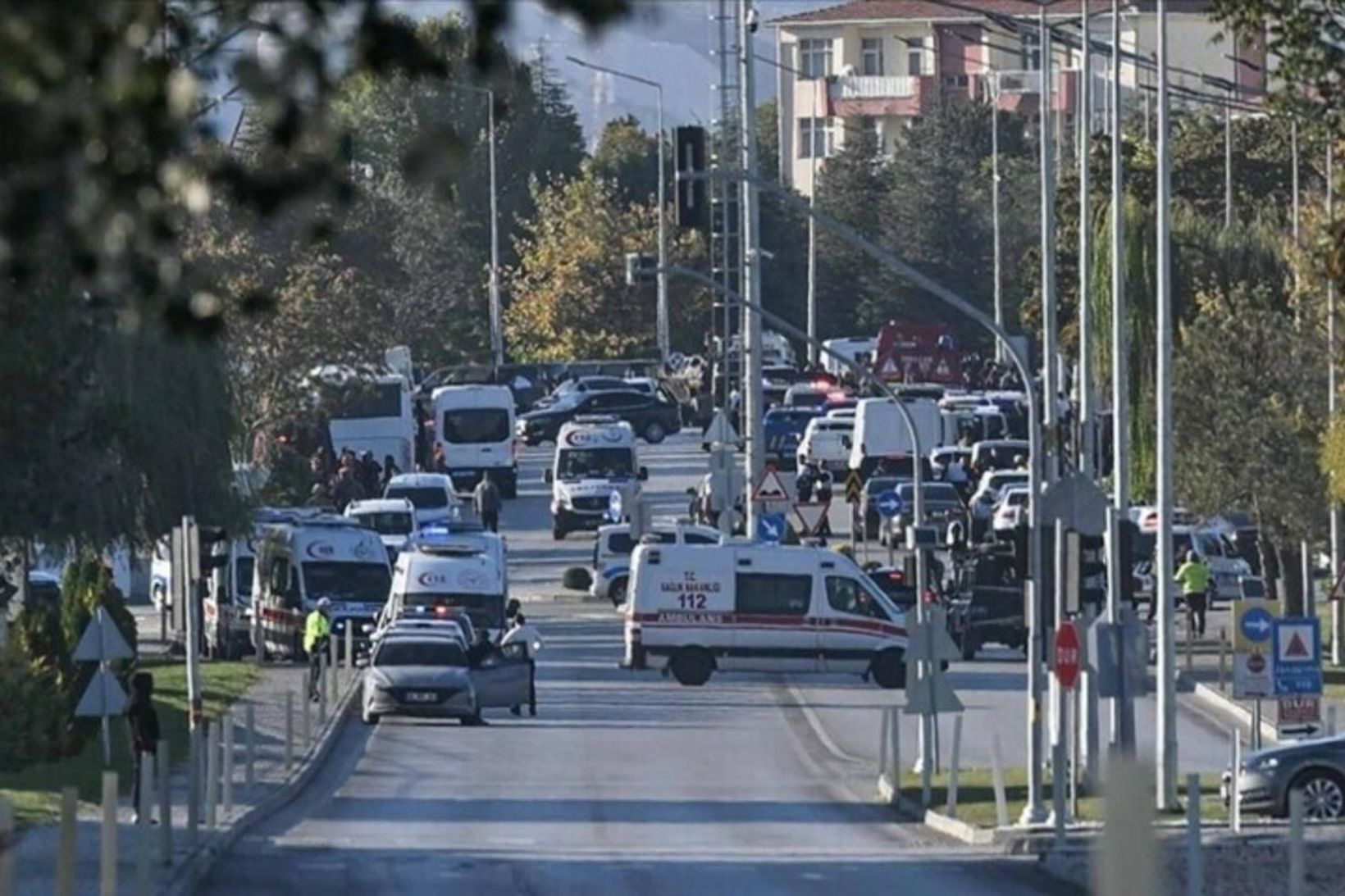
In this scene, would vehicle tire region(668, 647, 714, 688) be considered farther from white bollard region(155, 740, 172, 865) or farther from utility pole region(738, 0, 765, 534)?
white bollard region(155, 740, 172, 865)

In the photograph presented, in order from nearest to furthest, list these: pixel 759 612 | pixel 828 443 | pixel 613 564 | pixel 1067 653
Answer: pixel 1067 653 → pixel 759 612 → pixel 613 564 → pixel 828 443

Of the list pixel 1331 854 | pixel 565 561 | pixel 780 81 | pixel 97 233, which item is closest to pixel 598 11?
pixel 97 233

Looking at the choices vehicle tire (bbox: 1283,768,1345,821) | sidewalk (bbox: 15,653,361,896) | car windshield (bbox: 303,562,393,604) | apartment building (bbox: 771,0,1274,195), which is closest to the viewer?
sidewalk (bbox: 15,653,361,896)

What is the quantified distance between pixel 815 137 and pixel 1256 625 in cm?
11145

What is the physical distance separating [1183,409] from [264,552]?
15.4 meters

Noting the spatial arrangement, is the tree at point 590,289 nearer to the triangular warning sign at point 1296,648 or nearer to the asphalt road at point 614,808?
the asphalt road at point 614,808

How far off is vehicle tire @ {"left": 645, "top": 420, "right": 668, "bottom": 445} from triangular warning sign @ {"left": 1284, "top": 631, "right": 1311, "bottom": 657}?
68.4m

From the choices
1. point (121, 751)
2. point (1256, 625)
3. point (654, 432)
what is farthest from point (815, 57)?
point (1256, 625)

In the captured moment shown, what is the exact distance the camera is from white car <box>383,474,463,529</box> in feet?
228

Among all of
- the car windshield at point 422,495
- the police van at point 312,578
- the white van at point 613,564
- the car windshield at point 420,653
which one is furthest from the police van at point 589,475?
the car windshield at point 420,653

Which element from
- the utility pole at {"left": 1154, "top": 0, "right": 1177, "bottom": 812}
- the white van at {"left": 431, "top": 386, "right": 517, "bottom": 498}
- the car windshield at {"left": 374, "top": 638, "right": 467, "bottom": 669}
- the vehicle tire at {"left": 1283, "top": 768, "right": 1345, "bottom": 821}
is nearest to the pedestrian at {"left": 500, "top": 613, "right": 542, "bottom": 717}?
the car windshield at {"left": 374, "top": 638, "right": 467, "bottom": 669}

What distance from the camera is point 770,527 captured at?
5825 centimetres

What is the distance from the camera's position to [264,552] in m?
53.4

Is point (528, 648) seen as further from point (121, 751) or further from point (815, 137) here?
point (815, 137)
